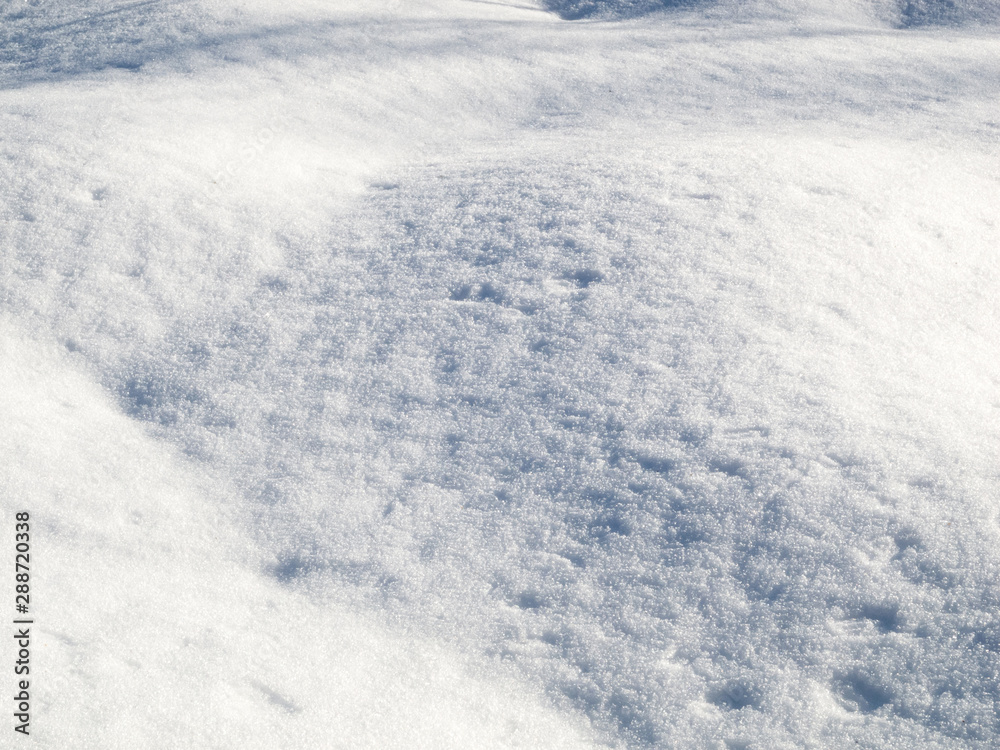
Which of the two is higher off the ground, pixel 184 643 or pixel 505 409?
pixel 505 409

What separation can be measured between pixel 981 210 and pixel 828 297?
4.08 ft

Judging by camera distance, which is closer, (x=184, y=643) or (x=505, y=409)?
(x=184, y=643)

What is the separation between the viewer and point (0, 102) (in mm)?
4613

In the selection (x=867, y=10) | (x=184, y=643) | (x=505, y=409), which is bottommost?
(x=184, y=643)

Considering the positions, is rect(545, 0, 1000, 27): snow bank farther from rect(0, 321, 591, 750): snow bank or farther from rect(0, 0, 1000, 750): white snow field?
rect(0, 321, 591, 750): snow bank

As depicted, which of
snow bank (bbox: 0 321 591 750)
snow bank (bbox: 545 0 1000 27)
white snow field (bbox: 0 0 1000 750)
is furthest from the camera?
snow bank (bbox: 545 0 1000 27)

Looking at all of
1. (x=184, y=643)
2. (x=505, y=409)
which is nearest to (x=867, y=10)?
(x=505, y=409)

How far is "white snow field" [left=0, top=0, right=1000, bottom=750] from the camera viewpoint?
2203mm

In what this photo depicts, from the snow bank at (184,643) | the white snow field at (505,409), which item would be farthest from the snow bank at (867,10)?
the snow bank at (184,643)

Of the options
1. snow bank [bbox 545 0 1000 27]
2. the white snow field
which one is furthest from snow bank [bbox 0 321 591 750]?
snow bank [bbox 545 0 1000 27]

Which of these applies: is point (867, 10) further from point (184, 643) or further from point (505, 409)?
point (184, 643)

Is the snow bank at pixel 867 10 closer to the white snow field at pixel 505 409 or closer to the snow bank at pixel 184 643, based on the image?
the white snow field at pixel 505 409

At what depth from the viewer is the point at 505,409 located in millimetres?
2980

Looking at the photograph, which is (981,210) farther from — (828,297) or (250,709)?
(250,709)
